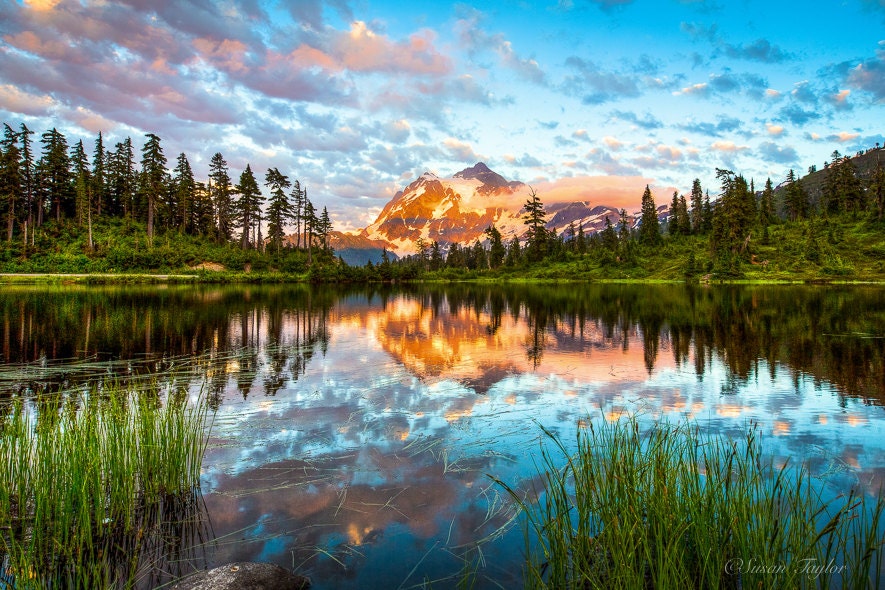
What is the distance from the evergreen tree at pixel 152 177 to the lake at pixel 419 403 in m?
62.3

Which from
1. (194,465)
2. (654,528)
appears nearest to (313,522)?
(194,465)

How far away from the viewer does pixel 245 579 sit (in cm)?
550

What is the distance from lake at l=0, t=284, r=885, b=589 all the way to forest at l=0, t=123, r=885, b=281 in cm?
5910

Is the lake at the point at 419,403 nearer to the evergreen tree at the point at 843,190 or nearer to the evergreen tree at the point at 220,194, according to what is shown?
the evergreen tree at the point at 220,194

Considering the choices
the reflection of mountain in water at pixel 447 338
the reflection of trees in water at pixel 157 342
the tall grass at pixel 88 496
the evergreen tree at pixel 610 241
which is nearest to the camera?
the tall grass at pixel 88 496

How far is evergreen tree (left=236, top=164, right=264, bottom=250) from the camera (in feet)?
324

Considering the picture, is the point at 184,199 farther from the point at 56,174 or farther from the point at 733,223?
the point at 733,223

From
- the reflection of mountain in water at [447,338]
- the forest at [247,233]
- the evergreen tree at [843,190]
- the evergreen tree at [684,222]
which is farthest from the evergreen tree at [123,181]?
the evergreen tree at [843,190]

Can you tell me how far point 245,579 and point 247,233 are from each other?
10025 centimetres

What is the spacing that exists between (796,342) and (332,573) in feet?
84.8

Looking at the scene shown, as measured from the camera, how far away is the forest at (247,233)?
81188mm

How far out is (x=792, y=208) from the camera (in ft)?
419

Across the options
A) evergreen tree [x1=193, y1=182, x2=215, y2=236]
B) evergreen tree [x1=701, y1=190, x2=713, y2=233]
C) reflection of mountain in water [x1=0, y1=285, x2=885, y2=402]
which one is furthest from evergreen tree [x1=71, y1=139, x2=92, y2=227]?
evergreen tree [x1=701, y1=190, x2=713, y2=233]

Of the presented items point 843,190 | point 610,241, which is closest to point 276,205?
Result: point 610,241
